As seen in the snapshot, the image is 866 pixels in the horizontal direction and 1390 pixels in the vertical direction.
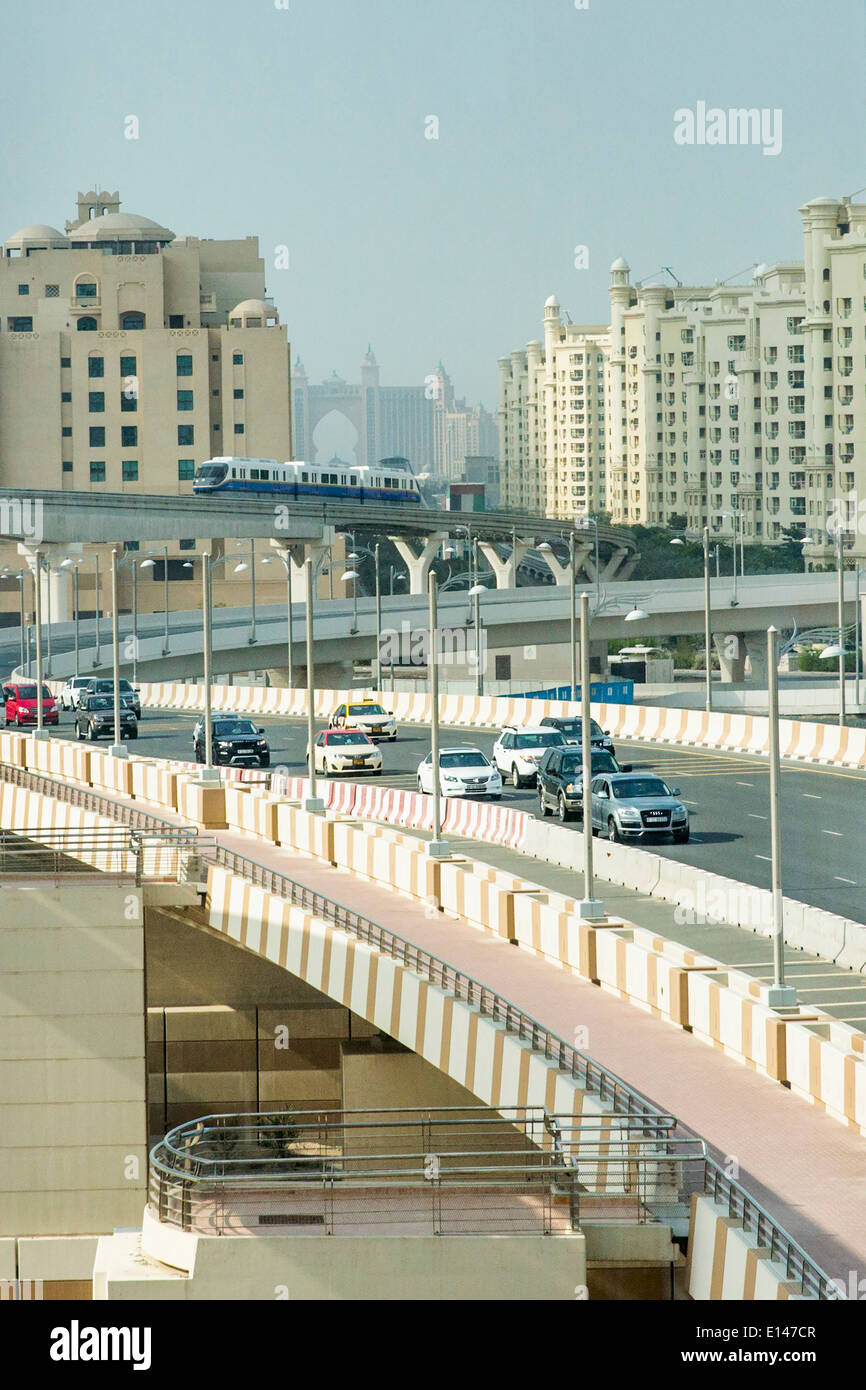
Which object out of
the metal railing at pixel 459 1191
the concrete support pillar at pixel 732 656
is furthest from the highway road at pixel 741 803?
the concrete support pillar at pixel 732 656

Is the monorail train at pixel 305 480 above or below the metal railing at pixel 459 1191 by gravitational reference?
above

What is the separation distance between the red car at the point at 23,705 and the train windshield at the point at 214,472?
Answer: 47.3 meters

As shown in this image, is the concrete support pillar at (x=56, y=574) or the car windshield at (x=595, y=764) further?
the concrete support pillar at (x=56, y=574)

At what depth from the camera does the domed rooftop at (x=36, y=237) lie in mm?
163875

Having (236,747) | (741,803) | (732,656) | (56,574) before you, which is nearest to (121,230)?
(56,574)

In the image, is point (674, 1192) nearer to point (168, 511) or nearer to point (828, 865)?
point (828, 865)

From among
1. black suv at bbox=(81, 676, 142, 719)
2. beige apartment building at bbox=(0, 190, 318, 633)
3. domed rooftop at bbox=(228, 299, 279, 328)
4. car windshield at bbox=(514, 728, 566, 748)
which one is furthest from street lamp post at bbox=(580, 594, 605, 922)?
domed rooftop at bbox=(228, 299, 279, 328)

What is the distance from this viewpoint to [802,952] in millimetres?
26797

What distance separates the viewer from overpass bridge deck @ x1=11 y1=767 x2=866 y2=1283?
1518cm

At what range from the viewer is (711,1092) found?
1858 centimetres

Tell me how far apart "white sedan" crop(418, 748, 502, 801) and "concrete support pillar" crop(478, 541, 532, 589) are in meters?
85.9

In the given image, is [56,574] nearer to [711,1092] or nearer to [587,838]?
[587,838]

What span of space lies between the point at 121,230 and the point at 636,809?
133375 millimetres

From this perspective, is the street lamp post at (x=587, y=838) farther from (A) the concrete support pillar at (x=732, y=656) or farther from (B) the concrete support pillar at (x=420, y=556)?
(B) the concrete support pillar at (x=420, y=556)
